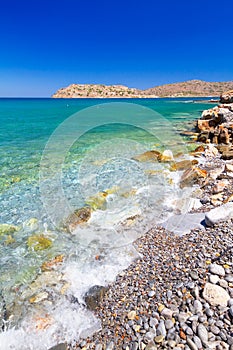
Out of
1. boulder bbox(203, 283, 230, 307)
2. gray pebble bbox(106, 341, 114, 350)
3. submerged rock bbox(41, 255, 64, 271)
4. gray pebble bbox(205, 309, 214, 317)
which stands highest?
boulder bbox(203, 283, 230, 307)

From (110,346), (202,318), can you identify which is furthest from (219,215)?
(110,346)

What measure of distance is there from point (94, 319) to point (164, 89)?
192 m

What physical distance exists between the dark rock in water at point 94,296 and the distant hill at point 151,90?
15500cm

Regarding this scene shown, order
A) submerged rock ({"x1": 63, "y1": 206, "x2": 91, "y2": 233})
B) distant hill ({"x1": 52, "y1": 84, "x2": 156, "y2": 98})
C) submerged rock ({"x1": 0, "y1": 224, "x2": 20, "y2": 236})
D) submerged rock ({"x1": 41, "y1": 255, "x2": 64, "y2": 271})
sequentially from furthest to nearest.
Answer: distant hill ({"x1": 52, "y1": 84, "x2": 156, "y2": 98})
submerged rock ({"x1": 63, "y1": 206, "x2": 91, "y2": 233})
submerged rock ({"x1": 0, "y1": 224, "x2": 20, "y2": 236})
submerged rock ({"x1": 41, "y1": 255, "x2": 64, "y2": 271})

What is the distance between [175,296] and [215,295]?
20.3 inches

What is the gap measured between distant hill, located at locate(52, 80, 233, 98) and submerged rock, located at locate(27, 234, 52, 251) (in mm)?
153324

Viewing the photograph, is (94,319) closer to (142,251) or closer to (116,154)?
(142,251)

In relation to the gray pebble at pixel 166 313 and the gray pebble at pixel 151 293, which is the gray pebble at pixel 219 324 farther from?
the gray pebble at pixel 151 293

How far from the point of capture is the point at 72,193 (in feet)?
26.4

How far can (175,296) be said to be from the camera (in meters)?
3.09

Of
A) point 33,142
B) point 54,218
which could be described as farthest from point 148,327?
point 33,142

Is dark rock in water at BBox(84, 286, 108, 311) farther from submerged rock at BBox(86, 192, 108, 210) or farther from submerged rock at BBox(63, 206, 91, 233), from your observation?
submerged rock at BBox(86, 192, 108, 210)

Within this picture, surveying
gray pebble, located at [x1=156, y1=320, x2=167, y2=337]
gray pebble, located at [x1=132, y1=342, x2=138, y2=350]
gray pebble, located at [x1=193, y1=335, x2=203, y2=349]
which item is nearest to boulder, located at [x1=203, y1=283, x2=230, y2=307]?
gray pebble, located at [x1=193, y1=335, x2=203, y2=349]

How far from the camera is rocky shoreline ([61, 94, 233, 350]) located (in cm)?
259
